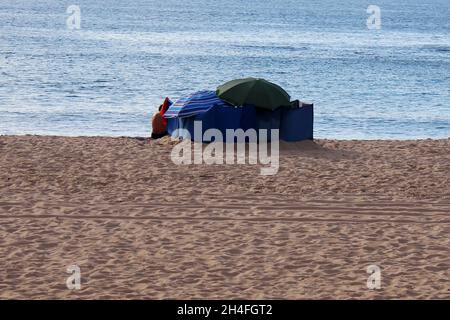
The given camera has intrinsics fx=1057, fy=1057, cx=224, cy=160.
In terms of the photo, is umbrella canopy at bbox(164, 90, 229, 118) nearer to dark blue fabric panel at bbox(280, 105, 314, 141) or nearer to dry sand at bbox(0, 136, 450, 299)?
dry sand at bbox(0, 136, 450, 299)

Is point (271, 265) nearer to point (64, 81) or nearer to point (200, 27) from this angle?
point (64, 81)

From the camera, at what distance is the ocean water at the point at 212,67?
106 ft

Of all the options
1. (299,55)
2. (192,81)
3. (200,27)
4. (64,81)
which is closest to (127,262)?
(64,81)

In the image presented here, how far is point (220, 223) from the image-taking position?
13453mm

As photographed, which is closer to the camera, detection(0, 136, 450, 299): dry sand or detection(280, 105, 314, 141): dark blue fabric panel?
detection(0, 136, 450, 299): dry sand

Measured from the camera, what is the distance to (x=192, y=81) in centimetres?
4869

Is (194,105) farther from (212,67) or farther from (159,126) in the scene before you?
(212,67)

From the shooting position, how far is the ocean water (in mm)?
32363

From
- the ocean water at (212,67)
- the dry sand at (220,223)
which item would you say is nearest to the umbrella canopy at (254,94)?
the dry sand at (220,223)

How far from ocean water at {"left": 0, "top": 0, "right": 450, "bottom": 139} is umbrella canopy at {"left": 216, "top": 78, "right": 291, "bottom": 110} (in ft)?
28.3

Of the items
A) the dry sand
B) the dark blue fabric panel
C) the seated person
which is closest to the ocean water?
the seated person

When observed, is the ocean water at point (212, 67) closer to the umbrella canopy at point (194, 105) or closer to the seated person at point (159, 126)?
the seated person at point (159, 126)

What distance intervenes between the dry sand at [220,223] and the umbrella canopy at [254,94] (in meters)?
0.93

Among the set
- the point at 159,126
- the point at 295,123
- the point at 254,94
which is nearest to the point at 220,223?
the point at 254,94
